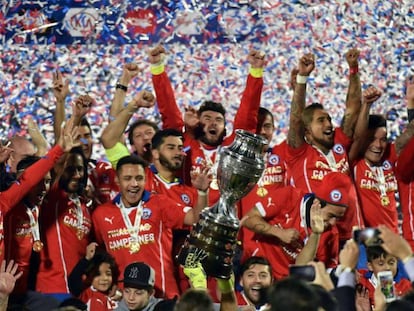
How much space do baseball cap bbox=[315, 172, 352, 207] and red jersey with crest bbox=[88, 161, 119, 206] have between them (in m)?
1.48

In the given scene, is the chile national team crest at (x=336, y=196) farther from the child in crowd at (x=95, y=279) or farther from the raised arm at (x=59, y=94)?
the raised arm at (x=59, y=94)

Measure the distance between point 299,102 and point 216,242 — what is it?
3.02 m

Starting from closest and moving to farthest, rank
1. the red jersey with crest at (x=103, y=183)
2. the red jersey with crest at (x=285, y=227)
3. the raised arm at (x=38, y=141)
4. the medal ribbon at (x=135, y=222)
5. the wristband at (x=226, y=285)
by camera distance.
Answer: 1. the wristband at (x=226, y=285)
2. the medal ribbon at (x=135, y=222)
3. the red jersey with crest at (x=285, y=227)
4. the red jersey with crest at (x=103, y=183)
5. the raised arm at (x=38, y=141)

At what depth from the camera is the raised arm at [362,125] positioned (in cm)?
757

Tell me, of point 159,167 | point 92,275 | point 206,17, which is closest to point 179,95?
point 206,17

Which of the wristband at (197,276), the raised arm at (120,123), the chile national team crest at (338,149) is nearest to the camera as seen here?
the wristband at (197,276)

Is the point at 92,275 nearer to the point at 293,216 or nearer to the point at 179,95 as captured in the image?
the point at 293,216

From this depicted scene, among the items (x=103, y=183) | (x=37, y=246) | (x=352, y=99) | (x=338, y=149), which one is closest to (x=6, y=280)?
(x=37, y=246)

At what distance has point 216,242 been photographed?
4770 mm

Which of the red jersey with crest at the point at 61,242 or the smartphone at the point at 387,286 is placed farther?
the red jersey with crest at the point at 61,242

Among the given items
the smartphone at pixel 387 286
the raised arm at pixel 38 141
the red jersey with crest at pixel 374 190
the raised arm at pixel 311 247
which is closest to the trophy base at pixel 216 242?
the smartphone at pixel 387 286

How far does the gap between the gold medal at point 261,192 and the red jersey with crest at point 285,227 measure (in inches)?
2.7

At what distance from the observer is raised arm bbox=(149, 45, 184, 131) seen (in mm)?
7828

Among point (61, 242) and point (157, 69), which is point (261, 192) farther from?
point (61, 242)
